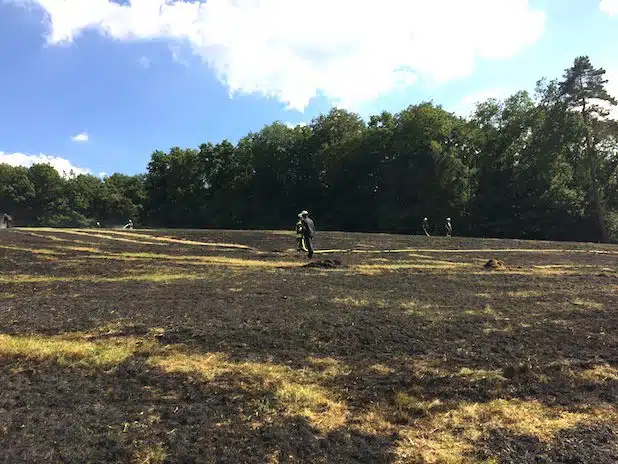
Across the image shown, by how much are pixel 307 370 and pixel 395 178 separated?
6580cm

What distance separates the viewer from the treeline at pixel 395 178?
56156 mm

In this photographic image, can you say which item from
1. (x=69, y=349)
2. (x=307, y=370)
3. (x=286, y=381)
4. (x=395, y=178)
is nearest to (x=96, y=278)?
(x=69, y=349)

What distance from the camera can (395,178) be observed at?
71375 mm

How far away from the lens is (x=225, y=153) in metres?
93.4

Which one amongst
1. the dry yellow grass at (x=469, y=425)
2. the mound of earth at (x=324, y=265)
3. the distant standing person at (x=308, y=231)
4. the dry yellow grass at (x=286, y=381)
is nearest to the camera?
the dry yellow grass at (x=469, y=425)

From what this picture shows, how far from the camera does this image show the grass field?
16.8 feet

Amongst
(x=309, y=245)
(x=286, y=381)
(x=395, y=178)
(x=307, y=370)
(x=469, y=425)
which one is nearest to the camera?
(x=469, y=425)

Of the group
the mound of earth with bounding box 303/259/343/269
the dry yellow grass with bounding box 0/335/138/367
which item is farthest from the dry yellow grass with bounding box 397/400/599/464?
the mound of earth with bounding box 303/259/343/269

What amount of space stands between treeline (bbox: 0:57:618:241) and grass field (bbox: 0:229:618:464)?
45825mm

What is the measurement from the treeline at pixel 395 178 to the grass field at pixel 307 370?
45.8 meters

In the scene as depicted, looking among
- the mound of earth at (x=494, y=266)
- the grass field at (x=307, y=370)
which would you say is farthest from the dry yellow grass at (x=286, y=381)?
the mound of earth at (x=494, y=266)

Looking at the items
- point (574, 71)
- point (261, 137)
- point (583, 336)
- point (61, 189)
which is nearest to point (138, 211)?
point (61, 189)

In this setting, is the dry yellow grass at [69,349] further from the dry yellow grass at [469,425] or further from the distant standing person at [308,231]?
the distant standing person at [308,231]

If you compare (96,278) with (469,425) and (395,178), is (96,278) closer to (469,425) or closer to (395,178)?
(469,425)
